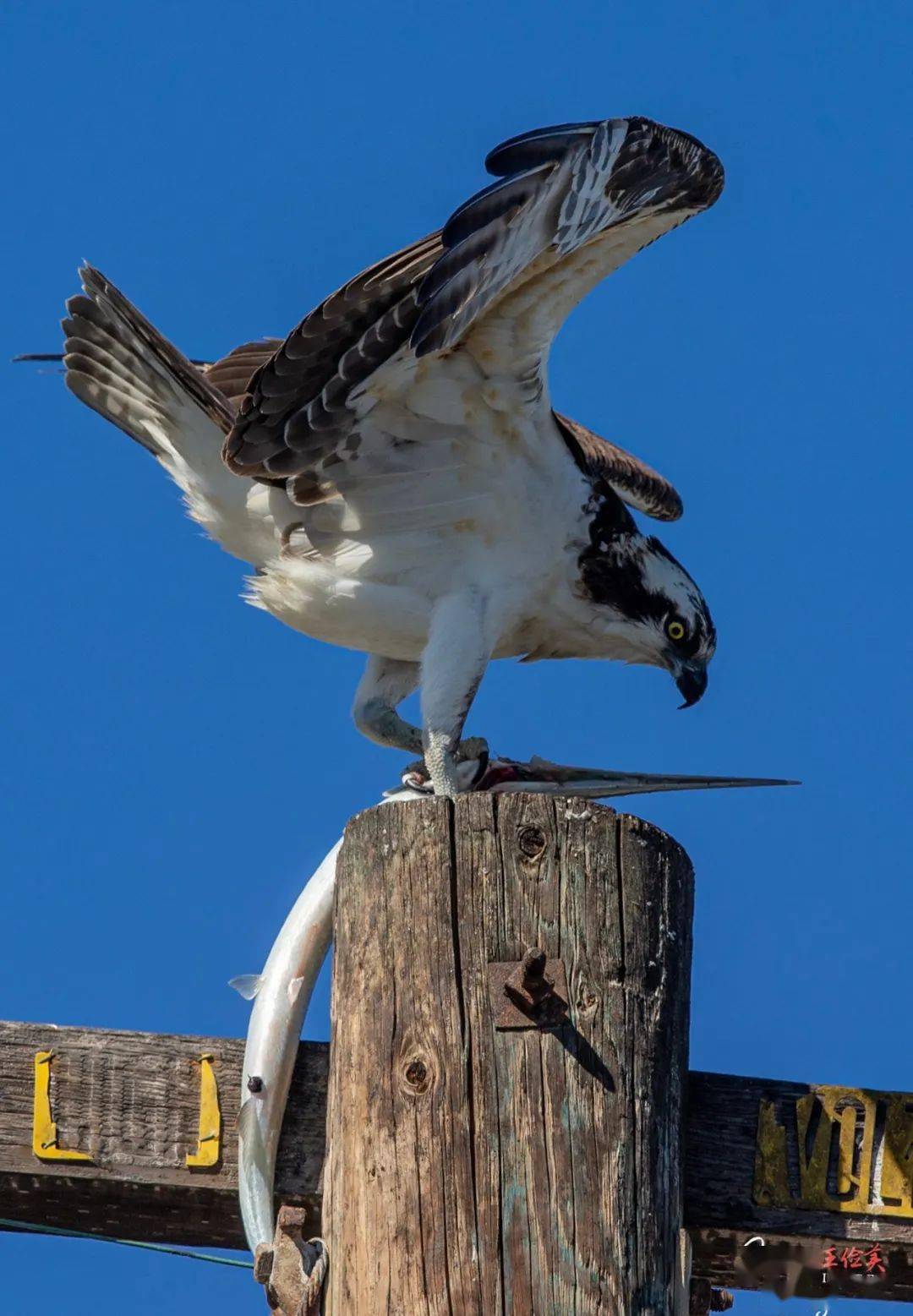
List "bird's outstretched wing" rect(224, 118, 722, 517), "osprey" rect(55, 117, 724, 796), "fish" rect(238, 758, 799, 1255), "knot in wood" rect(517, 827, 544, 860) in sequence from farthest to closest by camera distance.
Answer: "osprey" rect(55, 117, 724, 796), "bird's outstretched wing" rect(224, 118, 722, 517), "fish" rect(238, 758, 799, 1255), "knot in wood" rect(517, 827, 544, 860)

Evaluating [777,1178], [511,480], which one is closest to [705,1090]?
[777,1178]

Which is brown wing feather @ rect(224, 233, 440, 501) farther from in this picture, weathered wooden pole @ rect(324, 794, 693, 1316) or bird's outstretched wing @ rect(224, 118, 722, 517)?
weathered wooden pole @ rect(324, 794, 693, 1316)

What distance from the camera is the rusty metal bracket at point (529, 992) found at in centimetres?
292

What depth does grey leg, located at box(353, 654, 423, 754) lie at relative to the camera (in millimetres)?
5531

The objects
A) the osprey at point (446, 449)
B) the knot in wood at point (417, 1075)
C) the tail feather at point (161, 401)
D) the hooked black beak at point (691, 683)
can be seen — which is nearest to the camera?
the knot in wood at point (417, 1075)

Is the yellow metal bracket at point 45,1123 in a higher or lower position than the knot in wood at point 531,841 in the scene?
lower

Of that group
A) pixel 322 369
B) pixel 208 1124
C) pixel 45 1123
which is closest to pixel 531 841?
pixel 208 1124

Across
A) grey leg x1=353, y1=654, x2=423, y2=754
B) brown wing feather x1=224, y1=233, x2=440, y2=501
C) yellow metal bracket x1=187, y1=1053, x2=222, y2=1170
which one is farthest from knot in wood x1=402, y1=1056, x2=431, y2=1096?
grey leg x1=353, y1=654, x2=423, y2=754

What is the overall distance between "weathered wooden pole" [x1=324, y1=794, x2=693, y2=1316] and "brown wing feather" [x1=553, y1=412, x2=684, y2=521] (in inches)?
128

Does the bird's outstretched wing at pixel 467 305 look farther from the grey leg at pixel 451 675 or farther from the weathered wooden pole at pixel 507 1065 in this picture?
the weathered wooden pole at pixel 507 1065

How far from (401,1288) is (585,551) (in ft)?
9.85

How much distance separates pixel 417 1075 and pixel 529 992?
23cm

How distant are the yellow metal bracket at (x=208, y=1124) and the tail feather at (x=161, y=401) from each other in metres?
2.25

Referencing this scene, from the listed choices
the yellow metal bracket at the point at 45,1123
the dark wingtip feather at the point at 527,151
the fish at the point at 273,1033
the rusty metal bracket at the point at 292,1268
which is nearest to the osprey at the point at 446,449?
the dark wingtip feather at the point at 527,151
